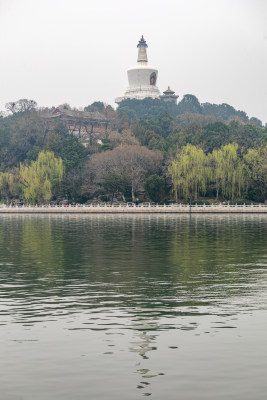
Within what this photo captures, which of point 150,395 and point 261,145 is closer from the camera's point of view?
point 150,395

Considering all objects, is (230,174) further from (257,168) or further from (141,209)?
(141,209)

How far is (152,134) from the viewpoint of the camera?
116312 millimetres

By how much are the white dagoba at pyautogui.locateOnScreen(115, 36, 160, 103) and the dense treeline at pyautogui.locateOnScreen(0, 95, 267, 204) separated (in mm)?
56099

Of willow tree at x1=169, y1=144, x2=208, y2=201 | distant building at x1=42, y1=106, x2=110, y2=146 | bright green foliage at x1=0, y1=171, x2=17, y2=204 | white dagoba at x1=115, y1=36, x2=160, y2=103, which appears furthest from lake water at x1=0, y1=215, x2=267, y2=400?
white dagoba at x1=115, y1=36, x2=160, y2=103

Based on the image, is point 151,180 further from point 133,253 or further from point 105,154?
point 133,253

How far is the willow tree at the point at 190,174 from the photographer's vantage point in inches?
3548

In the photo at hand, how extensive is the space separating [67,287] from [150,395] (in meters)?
11.1

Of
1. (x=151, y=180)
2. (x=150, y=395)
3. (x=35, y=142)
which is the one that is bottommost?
(x=150, y=395)

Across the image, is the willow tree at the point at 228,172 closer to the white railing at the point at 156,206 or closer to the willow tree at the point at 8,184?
the white railing at the point at 156,206

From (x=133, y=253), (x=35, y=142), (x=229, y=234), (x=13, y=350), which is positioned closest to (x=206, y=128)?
(x=35, y=142)

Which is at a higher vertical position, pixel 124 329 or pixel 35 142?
pixel 35 142

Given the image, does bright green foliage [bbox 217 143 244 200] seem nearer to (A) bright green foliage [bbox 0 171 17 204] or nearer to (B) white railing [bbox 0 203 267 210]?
(B) white railing [bbox 0 203 267 210]

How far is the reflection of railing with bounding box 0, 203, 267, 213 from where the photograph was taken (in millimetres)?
83000

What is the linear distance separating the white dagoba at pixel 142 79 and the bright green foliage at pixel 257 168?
90.3 meters
